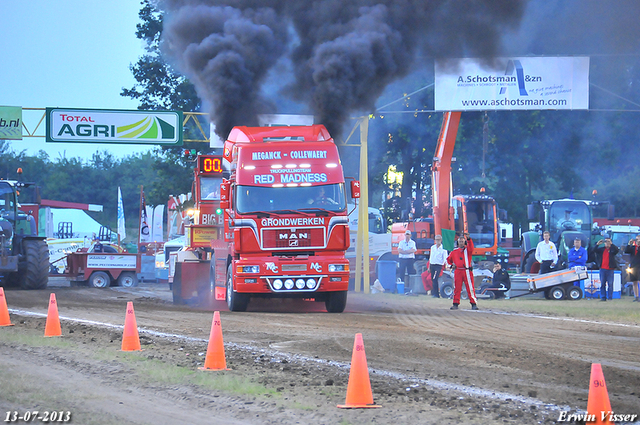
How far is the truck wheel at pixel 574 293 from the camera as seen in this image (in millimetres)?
19828

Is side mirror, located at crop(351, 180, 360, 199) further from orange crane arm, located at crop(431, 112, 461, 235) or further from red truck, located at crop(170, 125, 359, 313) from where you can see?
orange crane arm, located at crop(431, 112, 461, 235)

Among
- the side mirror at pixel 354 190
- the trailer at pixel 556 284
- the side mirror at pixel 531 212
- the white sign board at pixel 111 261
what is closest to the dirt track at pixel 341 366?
the side mirror at pixel 354 190

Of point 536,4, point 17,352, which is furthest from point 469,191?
point 17,352

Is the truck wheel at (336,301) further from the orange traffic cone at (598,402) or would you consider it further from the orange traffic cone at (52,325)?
the orange traffic cone at (598,402)

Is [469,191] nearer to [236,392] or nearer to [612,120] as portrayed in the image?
[612,120]

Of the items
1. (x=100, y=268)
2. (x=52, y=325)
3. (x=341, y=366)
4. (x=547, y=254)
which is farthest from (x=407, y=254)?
(x=341, y=366)

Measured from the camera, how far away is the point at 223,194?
14914 millimetres

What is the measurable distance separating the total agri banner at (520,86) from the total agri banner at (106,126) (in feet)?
30.4

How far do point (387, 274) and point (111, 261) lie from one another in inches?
417

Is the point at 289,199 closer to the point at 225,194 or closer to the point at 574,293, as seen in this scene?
the point at 225,194

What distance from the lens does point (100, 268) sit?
92.6 feet

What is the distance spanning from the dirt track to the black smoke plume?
7.48m

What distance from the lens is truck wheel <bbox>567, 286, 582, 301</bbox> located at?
19.8 m

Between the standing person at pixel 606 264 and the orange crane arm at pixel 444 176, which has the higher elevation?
the orange crane arm at pixel 444 176
